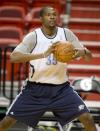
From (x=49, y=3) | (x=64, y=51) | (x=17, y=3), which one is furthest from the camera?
(x=17, y=3)

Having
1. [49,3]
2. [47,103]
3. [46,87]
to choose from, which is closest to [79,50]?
[46,87]

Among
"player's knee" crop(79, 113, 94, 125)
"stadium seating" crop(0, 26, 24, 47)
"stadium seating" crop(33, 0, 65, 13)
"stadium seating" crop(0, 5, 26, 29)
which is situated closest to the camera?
"player's knee" crop(79, 113, 94, 125)

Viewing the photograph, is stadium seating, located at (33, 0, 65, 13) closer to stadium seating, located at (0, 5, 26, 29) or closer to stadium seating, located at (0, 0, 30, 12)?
stadium seating, located at (0, 0, 30, 12)

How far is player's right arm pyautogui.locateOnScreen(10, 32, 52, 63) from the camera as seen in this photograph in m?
5.62

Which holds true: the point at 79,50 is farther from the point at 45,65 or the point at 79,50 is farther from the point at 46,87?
the point at 46,87

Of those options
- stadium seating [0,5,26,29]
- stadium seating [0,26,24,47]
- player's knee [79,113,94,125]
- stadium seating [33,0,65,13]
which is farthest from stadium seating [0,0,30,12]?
player's knee [79,113,94,125]

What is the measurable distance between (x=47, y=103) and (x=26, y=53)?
57 cm

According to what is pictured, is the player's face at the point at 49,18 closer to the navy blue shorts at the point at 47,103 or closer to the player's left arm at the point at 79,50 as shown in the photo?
the player's left arm at the point at 79,50

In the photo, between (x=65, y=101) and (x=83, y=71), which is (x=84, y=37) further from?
(x=65, y=101)

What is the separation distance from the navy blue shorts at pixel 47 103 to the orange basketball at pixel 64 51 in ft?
1.17

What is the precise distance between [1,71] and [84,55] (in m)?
3.03

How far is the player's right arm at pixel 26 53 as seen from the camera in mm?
5625

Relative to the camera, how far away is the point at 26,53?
19.0ft

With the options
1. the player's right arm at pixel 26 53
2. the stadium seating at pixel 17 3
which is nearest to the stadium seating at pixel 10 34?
the stadium seating at pixel 17 3
